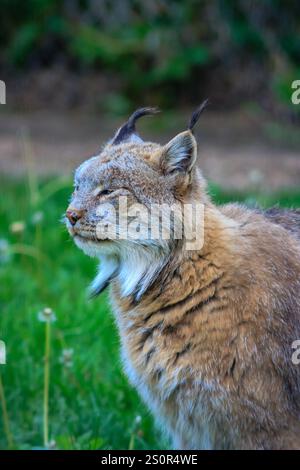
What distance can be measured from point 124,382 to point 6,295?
1654 millimetres

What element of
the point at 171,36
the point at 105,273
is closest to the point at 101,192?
the point at 105,273

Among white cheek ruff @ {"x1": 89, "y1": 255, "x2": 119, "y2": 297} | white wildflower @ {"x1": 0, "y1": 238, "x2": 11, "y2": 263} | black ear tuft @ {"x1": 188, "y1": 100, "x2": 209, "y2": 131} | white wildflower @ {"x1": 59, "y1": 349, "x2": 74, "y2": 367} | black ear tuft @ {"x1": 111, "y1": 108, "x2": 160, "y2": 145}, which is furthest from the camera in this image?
white wildflower @ {"x1": 0, "y1": 238, "x2": 11, "y2": 263}

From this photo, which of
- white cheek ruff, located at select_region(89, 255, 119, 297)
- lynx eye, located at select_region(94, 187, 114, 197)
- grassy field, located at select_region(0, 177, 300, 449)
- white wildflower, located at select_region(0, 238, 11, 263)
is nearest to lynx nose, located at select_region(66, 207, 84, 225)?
lynx eye, located at select_region(94, 187, 114, 197)

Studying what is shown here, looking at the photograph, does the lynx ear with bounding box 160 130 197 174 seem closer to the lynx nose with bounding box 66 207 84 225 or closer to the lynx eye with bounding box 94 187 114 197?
the lynx eye with bounding box 94 187 114 197

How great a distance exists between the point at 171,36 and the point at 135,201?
843 centimetres

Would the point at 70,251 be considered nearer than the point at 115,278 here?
No

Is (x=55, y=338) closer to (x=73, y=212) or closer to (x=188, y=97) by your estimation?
(x=73, y=212)

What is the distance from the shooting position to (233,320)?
3.69 metres

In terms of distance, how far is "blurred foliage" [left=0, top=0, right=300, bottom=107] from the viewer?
1159cm

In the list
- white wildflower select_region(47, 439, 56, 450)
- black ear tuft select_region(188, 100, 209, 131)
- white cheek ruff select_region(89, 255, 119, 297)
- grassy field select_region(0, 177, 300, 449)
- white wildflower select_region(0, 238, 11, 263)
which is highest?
black ear tuft select_region(188, 100, 209, 131)

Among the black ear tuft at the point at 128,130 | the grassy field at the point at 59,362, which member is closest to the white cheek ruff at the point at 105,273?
the grassy field at the point at 59,362

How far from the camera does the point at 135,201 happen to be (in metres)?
3.70
